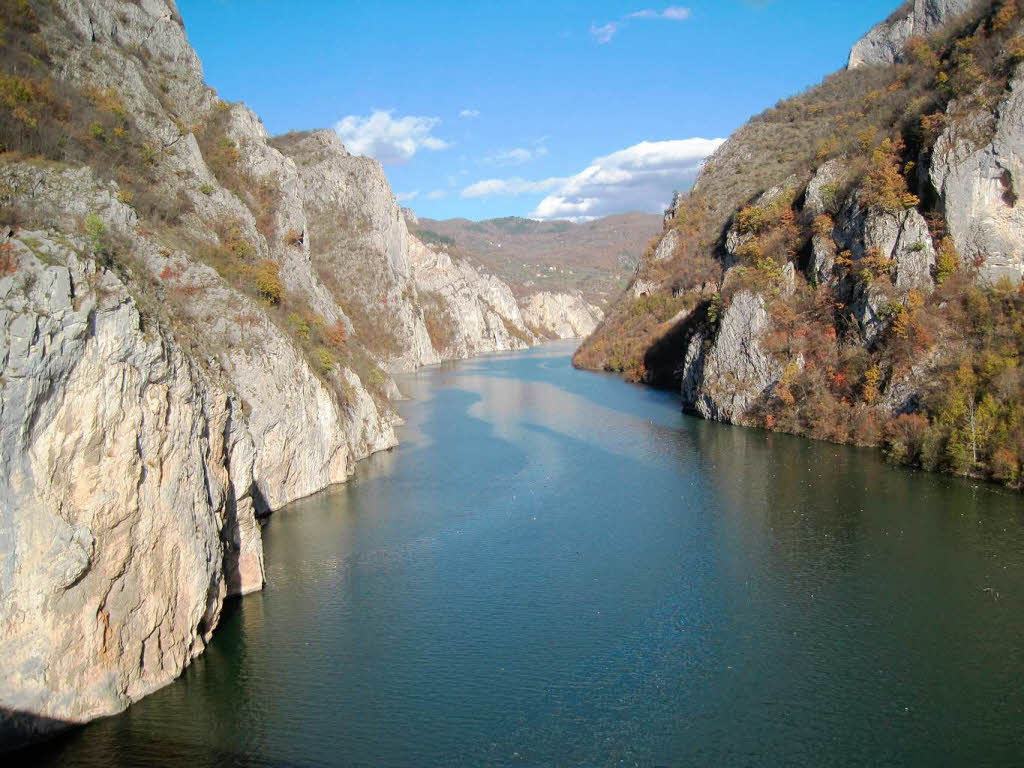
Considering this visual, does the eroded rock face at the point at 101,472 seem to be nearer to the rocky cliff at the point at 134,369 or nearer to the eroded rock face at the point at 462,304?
the rocky cliff at the point at 134,369

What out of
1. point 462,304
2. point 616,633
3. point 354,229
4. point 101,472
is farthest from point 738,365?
point 462,304

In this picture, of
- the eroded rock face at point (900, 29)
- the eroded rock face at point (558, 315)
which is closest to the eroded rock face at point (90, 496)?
the eroded rock face at point (900, 29)

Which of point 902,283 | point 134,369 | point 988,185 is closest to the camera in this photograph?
point 134,369

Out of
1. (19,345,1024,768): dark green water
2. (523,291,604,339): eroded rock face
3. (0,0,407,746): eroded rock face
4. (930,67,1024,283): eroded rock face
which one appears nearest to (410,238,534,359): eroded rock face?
(523,291,604,339): eroded rock face

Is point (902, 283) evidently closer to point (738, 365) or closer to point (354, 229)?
point (738, 365)

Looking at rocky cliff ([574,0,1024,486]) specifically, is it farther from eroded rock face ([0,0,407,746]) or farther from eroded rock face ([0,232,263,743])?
eroded rock face ([0,232,263,743])
